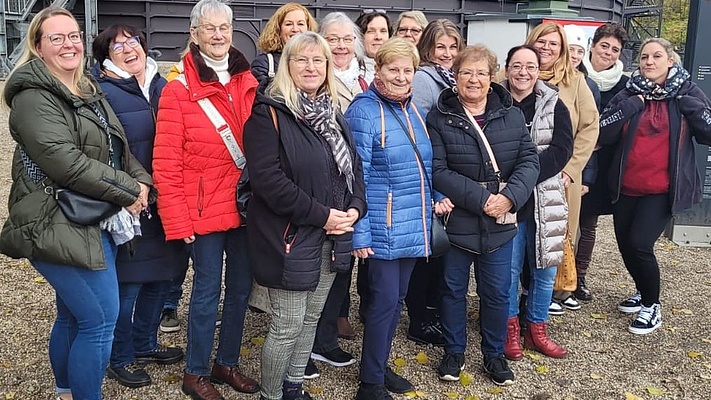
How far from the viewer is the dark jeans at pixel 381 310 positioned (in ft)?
12.6

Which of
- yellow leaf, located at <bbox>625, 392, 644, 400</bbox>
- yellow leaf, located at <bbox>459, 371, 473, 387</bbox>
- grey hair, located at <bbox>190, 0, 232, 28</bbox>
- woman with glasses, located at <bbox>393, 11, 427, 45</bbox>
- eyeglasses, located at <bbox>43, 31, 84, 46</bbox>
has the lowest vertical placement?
yellow leaf, located at <bbox>625, 392, 644, 400</bbox>

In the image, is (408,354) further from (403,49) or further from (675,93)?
(675,93)

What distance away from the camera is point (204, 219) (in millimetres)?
3654

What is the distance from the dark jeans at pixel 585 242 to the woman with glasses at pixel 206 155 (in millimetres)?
3289

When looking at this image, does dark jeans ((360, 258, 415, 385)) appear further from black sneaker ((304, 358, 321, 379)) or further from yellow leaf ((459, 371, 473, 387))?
yellow leaf ((459, 371, 473, 387))

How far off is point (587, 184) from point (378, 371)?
8.41 ft

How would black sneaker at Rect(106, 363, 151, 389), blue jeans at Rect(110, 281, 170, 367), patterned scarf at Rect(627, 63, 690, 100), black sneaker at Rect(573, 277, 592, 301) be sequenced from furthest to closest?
1. black sneaker at Rect(573, 277, 592, 301)
2. patterned scarf at Rect(627, 63, 690, 100)
3. black sneaker at Rect(106, 363, 151, 389)
4. blue jeans at Rect(110, 281, 170, 367)

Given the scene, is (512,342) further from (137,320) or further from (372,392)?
(137,320)

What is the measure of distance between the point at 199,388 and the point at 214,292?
594mm

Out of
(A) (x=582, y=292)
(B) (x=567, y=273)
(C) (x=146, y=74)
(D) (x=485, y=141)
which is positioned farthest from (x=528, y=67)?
(A) (x=582, y=292)

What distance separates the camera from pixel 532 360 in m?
4.71

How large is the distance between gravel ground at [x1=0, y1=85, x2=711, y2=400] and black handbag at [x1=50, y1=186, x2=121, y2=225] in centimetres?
140

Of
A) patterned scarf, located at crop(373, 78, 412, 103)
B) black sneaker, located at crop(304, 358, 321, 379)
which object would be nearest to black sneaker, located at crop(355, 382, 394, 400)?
black sneaker, located at crop(304, 358, 321, 379)

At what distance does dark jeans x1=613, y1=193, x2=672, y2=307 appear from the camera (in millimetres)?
5082
